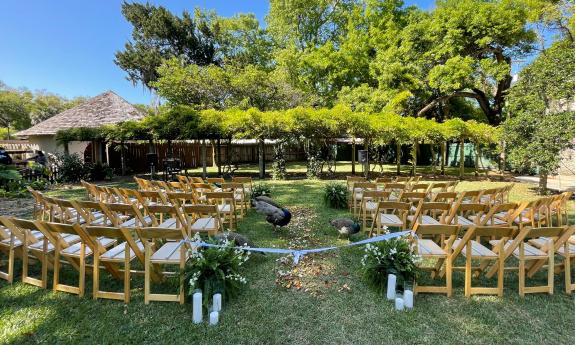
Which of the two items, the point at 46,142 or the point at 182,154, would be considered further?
the point at 182,154

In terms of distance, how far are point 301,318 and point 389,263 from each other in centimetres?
114

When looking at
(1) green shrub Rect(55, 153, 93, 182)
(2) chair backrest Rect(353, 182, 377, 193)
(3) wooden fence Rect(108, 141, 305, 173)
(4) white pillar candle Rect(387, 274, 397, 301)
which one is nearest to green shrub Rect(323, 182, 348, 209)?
(2) chair backrest Rect(353, 182, 377, 193)

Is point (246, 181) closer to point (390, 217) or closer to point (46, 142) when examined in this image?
point (390, 217)

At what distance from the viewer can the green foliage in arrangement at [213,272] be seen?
2.98m

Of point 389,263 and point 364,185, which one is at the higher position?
point 364,185

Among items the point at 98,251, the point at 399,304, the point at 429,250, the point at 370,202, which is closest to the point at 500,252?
the point at 429,250

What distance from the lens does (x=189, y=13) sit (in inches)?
1074

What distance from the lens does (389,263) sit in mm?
3293

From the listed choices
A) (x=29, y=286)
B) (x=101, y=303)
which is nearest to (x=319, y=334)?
(x=101, y=303)

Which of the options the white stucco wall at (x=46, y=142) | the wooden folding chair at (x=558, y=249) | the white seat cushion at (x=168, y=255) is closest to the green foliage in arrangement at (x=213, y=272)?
the white seat cushion at (x=168, y=255)

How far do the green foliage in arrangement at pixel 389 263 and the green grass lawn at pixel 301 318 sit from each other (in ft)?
0.56

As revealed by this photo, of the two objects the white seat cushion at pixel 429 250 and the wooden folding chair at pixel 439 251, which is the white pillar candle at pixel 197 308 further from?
the white seat cushion at pixel 429 250

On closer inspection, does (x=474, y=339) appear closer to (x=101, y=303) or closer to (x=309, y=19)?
(x=101, y=303)

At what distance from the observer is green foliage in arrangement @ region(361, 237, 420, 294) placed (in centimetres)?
320
